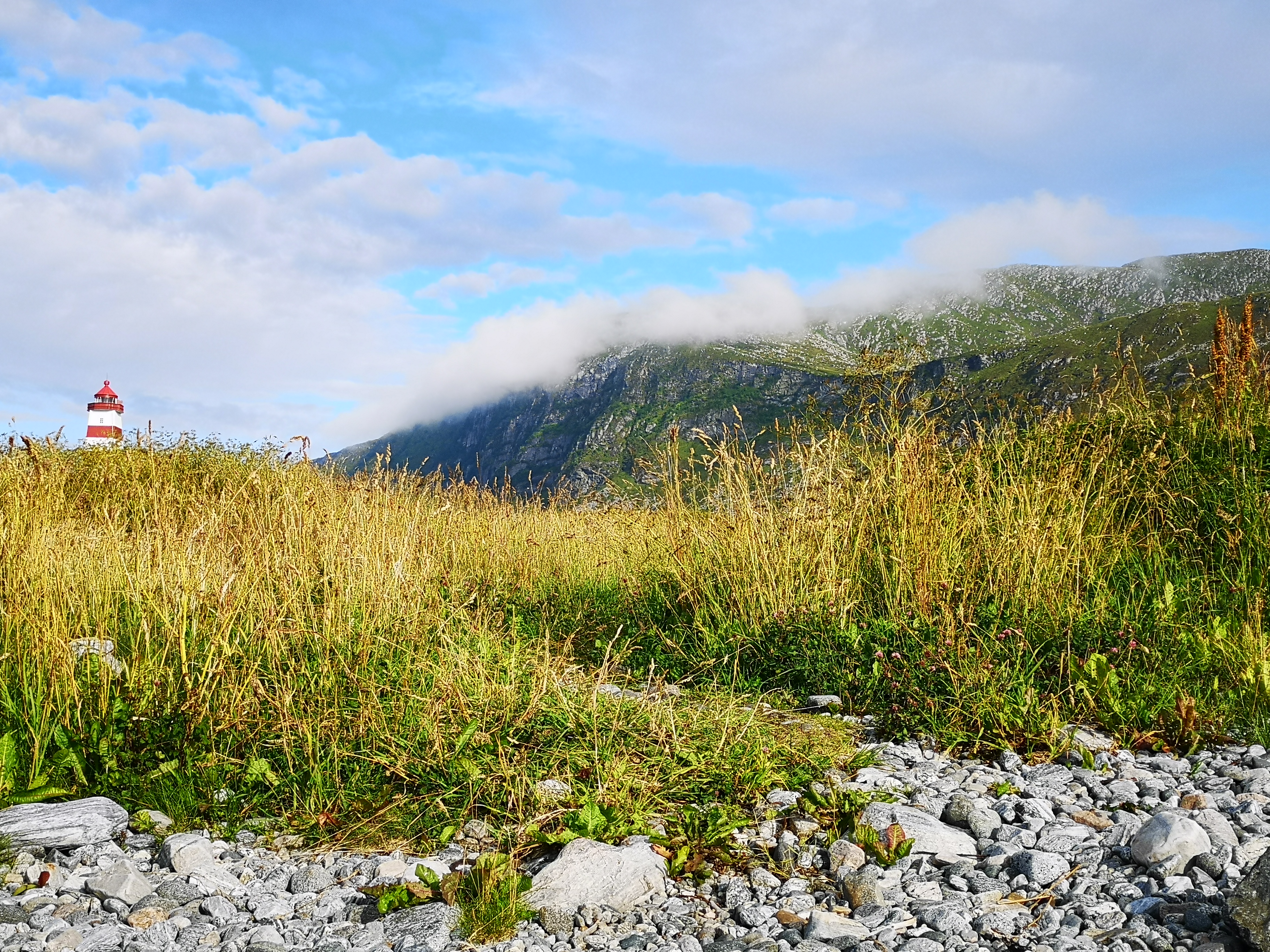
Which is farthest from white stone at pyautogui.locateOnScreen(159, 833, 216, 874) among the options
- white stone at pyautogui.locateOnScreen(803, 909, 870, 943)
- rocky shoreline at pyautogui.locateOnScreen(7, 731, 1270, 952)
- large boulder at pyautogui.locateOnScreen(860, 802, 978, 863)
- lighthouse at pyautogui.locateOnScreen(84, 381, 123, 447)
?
lighthouse at pyautogui.locateOnScreen(84, 381, 123, 447)

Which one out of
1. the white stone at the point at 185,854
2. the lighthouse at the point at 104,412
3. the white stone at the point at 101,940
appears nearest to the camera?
the white stone at the point at 101,940

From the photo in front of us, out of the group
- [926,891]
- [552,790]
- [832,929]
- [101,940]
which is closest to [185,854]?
[101,940]

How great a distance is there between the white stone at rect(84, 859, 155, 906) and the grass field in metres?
0.52

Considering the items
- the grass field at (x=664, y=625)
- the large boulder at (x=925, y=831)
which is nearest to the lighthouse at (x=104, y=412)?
the grass field at (x=664, y=625)

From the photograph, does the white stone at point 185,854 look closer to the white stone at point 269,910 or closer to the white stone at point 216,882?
the white stone at point 216,882

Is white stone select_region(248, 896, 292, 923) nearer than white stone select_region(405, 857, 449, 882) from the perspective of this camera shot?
Yes

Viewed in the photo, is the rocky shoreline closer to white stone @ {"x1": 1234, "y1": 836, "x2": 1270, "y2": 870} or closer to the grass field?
white stone @ {"x1": 1234, "y1": 836, "x2": 1270, "y2": 870}

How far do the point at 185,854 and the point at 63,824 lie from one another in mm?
583

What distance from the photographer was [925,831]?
328cm

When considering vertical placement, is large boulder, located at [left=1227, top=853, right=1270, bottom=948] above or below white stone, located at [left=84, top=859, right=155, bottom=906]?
below

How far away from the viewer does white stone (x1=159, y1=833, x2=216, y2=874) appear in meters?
3.14

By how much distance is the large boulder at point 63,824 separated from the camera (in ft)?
10.7

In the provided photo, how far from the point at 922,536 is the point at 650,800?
2.92 metres

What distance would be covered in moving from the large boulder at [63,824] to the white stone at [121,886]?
0.30m
